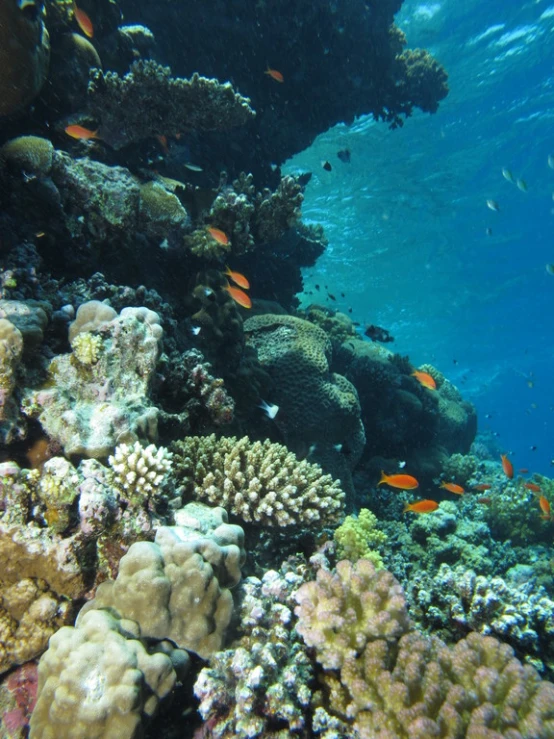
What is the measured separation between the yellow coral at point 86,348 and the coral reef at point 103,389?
13mm

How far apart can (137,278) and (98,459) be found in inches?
162

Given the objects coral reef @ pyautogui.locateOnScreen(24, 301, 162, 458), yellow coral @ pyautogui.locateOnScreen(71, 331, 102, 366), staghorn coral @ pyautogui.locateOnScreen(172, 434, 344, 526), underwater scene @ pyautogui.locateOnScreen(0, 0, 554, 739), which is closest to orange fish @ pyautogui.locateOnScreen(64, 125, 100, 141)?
underwater scene @ pyautogui.locateOnScreen(0, 0, 554, 739)

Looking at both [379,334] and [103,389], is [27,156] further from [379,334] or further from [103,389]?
[379,334]

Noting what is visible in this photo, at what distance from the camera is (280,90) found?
398 inches

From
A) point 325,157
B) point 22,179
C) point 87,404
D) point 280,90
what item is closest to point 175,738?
point 87,404

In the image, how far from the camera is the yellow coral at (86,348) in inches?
149

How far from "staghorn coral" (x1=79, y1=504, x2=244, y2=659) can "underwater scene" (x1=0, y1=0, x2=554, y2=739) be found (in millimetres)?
17

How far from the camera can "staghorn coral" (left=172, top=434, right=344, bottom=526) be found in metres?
3.85

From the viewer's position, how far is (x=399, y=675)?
2232 millimetres

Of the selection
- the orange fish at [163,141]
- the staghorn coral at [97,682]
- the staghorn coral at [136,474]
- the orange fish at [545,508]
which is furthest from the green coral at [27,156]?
the orange fish at [545,508]

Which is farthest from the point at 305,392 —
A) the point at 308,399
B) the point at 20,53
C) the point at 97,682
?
the point at 20,53

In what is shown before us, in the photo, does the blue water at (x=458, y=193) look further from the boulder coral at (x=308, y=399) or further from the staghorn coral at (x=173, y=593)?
the staghorn coral at (x=173, y=593)

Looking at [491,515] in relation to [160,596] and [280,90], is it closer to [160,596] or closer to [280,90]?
[160,596]

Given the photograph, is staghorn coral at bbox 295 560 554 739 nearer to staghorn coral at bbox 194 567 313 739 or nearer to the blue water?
staghorn coral at bbox 194 567 313 739
